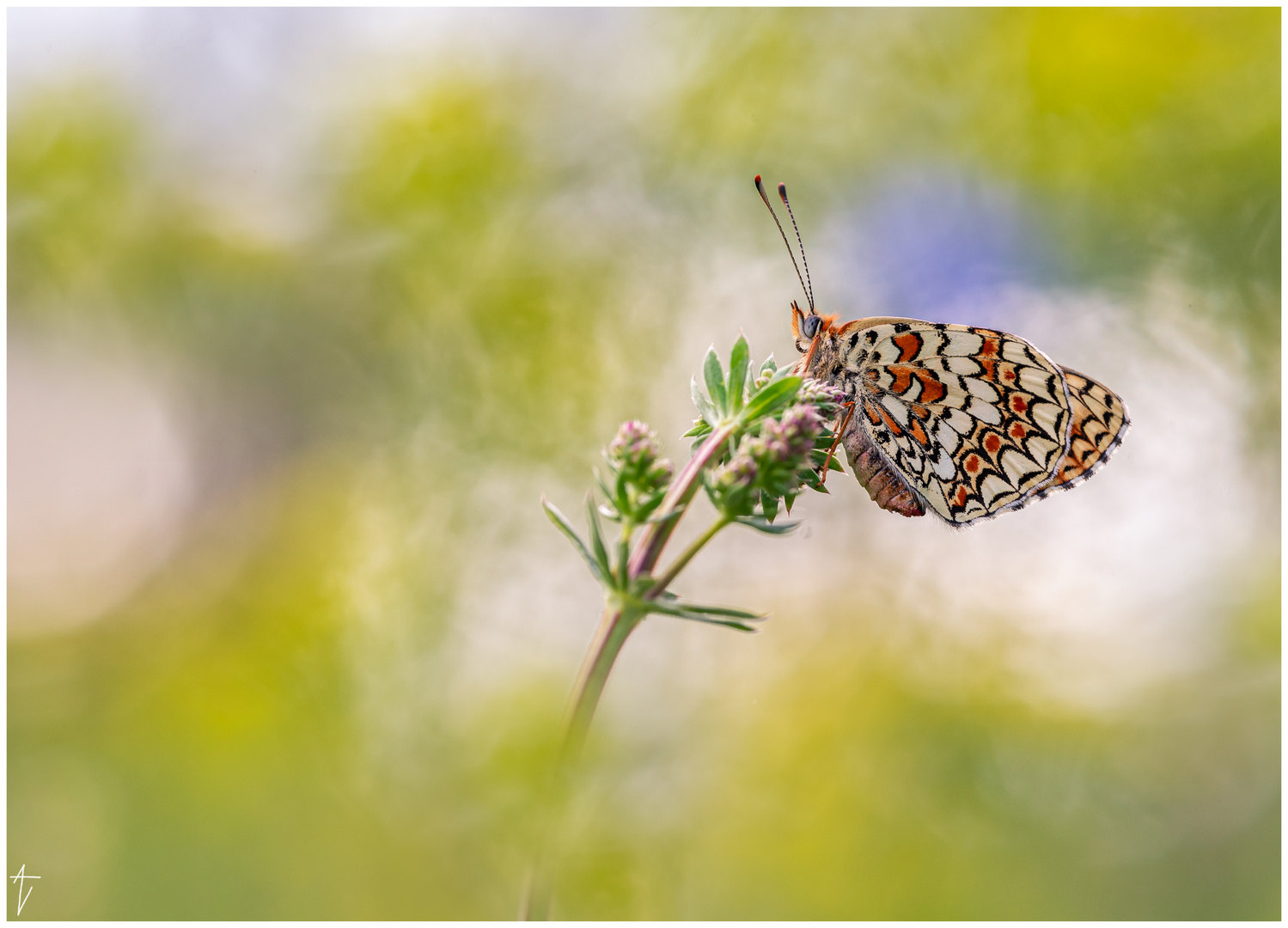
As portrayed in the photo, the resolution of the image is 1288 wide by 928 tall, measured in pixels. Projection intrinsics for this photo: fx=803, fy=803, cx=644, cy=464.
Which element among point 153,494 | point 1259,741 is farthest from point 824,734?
point 153,494

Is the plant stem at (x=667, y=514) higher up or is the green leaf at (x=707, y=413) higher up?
the green leaf at (x=707, y=413)

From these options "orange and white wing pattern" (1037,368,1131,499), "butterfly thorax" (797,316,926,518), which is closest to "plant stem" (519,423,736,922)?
"butterfly thorax" (797,316,926,518)

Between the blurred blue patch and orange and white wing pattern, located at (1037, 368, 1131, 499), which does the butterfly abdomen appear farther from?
the blurred blue patch

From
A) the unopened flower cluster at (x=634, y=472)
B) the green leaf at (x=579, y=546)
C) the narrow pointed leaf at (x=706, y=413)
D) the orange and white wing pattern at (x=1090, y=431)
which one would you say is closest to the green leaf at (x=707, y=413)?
the narrow pointed leaf at (x=706, y=413)

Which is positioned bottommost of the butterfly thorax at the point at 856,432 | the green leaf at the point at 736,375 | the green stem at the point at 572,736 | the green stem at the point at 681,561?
the green stem at the point at 572,736

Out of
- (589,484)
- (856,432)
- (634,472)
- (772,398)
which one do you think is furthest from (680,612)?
(589,484)

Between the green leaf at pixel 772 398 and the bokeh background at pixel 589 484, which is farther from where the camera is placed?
the bokeh background at pixel 589 484

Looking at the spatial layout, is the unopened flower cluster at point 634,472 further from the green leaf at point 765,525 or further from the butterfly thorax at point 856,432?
the butterfly thorax at point 856,432

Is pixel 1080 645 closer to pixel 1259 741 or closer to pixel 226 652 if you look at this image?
pixel 1259 741
